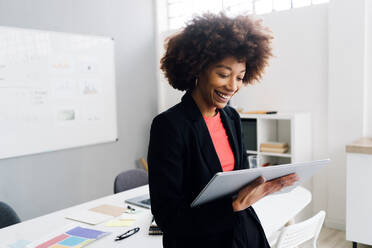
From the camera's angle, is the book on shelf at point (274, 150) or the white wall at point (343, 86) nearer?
the white wall at point (343, 86)

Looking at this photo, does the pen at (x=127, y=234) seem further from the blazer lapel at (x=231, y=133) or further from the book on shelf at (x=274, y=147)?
the book on shelf at (x=274, y=147)

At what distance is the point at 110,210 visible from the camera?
2119 millimetres

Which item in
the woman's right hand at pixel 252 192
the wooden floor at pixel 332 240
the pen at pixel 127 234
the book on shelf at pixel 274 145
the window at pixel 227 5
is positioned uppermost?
the window at pixel 227 5

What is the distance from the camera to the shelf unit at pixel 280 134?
3434 millimetres

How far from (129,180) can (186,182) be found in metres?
1.85

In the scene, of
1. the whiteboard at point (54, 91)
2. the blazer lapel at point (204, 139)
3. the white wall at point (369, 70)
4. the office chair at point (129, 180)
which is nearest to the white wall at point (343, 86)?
the white wall at point (369, 70)

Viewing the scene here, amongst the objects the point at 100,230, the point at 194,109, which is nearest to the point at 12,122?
the point at 100,230

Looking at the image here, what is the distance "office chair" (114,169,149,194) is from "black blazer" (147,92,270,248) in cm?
168

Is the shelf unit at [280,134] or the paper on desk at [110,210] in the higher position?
the shelf unit at [280,134]

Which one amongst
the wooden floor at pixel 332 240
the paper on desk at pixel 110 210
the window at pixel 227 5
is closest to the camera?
the paper on desk at pixel 110 210

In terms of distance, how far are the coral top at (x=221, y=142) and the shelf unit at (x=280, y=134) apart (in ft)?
7.71

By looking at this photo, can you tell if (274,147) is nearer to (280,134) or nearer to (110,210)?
(280,134)

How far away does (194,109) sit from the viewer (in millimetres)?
1129

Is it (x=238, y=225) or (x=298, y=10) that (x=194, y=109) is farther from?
(x=298, y=10)
